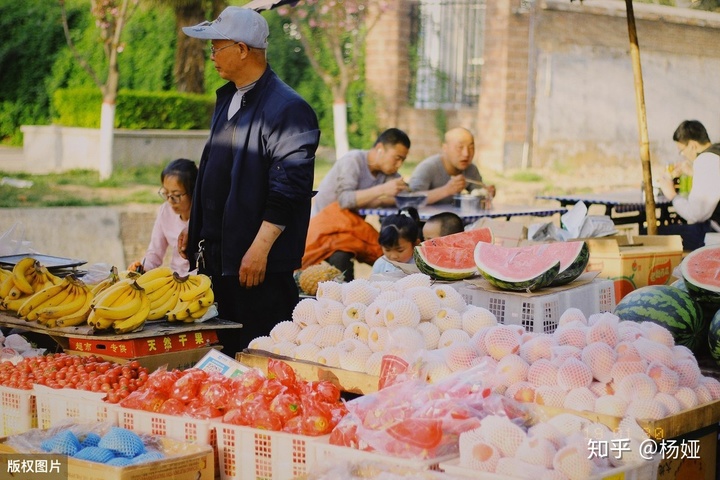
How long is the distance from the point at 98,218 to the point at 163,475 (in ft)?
37.5

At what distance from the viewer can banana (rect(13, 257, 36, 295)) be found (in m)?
5.07

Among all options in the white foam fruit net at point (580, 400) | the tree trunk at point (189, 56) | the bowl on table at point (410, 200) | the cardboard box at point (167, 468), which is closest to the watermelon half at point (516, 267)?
the white foam fruit net at point (580, 400)

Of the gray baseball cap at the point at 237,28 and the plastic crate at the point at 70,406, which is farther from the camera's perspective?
the gray baseball cap at the point at 237,28

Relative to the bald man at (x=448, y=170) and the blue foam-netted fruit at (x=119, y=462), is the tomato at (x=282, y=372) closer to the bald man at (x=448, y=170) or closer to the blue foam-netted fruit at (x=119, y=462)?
the blue foam-netted fruit at (x=119, y=462)

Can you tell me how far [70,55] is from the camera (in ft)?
69.1

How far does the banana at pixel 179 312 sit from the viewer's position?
4653mm

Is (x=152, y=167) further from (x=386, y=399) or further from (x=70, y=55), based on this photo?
(x=386, y=399)

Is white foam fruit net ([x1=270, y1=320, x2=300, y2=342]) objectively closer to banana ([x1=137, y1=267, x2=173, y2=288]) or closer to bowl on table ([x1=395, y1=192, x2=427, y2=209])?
banana ([x1=137, y1=267, x2=173, y2=288])

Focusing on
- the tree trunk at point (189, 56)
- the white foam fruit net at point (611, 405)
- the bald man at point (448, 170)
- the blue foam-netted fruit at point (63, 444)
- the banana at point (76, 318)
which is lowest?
the blue foam-netted fruit at point (63, 444)

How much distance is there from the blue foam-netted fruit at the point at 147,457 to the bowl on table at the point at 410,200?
486 centimetres

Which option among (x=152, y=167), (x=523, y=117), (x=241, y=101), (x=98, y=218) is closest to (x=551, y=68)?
(x=523, y=117)

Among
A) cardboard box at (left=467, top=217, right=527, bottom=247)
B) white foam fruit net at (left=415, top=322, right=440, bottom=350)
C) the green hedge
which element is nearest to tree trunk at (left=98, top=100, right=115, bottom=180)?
the green hedge

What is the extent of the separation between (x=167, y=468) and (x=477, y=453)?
1018 millimetres

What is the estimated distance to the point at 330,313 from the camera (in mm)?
4266
